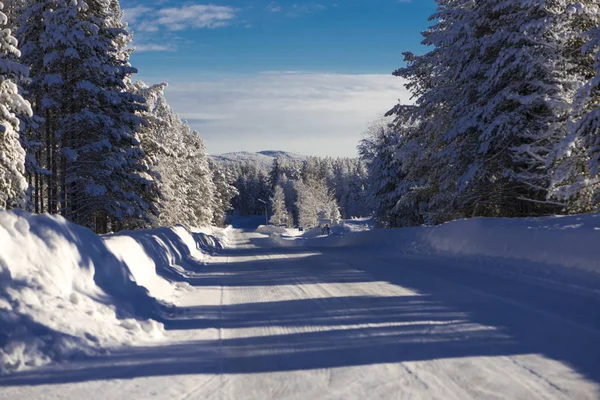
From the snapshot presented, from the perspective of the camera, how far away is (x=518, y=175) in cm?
1459

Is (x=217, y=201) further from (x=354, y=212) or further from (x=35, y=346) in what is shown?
(x=35, y=346)

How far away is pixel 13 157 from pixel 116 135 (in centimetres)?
497

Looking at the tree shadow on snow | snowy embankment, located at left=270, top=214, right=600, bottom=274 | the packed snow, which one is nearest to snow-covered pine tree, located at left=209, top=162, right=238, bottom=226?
snowy embankment, located at left=270, top=214, right=600, bottom=274

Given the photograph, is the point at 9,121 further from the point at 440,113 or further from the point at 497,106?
the point at 497,106

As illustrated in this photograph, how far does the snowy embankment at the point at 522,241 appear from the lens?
326 inches

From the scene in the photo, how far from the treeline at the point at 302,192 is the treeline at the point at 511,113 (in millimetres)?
74467

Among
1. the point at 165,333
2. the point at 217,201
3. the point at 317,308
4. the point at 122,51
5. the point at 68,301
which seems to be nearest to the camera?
the point at 68,301

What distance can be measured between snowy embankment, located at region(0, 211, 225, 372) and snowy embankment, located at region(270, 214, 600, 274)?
22.8 ft

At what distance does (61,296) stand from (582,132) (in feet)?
35.9

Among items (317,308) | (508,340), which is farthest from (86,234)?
(508,340)

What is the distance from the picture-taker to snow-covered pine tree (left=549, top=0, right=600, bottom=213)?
10.7 m

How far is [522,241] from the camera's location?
10273 millimetres

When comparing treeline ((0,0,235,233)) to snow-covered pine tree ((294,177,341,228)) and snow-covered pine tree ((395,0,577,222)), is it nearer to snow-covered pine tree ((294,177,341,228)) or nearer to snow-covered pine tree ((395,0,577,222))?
snow-covered pine tree ((395,0,577,222))

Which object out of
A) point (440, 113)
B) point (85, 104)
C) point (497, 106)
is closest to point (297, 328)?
point (497, 106)
